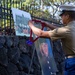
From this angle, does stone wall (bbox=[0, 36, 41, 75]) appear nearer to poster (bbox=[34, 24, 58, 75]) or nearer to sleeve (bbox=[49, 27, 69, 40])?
poster (bbox=[34, 24, 58, 75])

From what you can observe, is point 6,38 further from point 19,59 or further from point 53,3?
point 53,3

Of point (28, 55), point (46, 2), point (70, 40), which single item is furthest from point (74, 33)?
point (46, 2)

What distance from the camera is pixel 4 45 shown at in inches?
288

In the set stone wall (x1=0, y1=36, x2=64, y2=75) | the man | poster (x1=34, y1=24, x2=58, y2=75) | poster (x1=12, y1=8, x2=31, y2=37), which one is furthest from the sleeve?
stone wall (x1=0, y1=36, x2=64, y2=75)

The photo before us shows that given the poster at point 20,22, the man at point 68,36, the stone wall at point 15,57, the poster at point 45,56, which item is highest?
the man at point 68,36

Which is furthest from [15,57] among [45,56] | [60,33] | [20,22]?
[60,33]

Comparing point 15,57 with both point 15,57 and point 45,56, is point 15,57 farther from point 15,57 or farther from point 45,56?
point 45,56

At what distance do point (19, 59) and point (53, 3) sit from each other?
12936 millimetres

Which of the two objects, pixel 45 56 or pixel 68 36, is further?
pixel 45 56

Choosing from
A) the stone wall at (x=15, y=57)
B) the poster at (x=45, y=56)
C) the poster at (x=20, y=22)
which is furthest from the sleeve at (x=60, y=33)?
the stone wall at (x=15, y=57)

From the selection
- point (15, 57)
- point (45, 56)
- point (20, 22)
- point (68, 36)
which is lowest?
point (15, 57)

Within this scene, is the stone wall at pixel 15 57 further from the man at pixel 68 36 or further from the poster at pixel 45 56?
the man at pixel 68 36

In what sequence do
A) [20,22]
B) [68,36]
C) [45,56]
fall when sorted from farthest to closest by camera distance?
[20,22] → [45,56] → [68,36]

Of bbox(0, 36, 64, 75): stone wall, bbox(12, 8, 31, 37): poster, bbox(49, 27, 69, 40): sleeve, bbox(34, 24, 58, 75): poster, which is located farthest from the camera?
bbox(0, 36, 64, 75): stone wall
